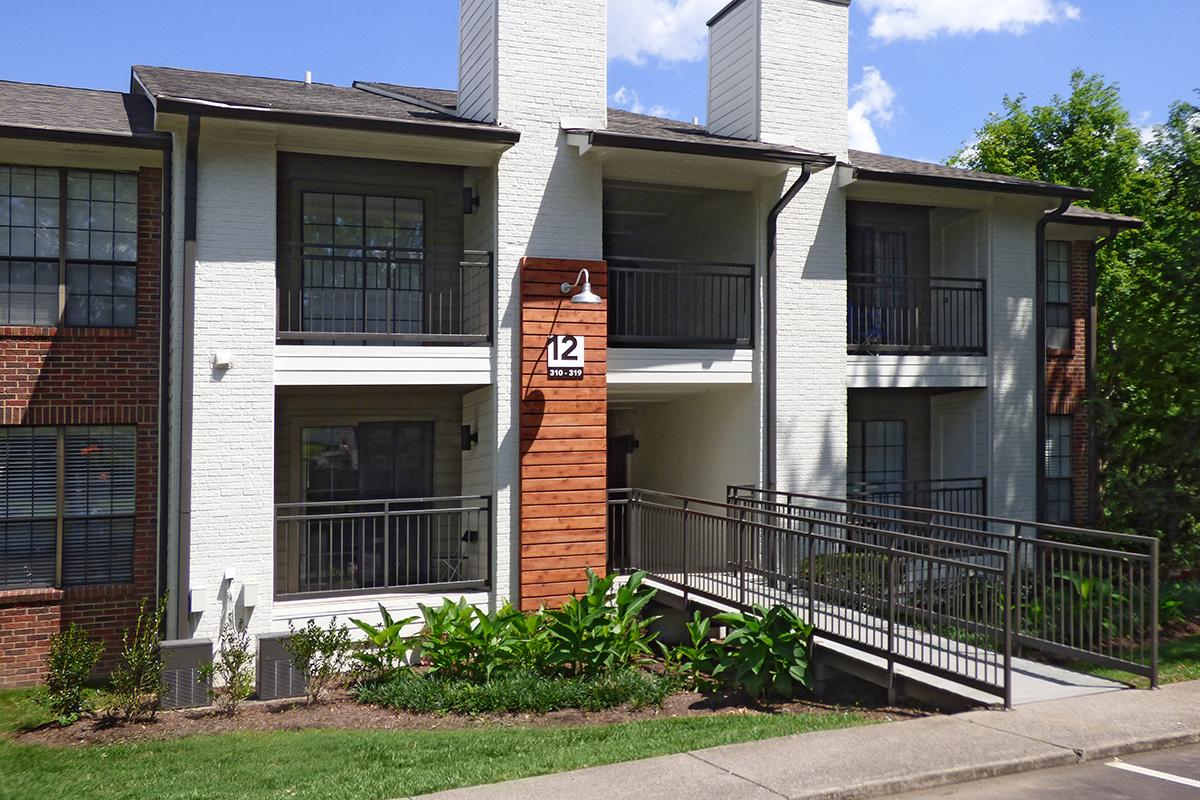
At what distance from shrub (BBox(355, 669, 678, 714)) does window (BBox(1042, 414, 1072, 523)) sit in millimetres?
9875

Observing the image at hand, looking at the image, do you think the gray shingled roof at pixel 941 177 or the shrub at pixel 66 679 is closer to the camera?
the shrub at pixel 66 679

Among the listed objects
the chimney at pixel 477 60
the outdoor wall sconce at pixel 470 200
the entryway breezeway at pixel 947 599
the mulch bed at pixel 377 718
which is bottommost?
the mulch bed at pixel 377 718

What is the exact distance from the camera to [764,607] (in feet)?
35.0

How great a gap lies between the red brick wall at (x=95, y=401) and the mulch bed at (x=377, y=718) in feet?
7.84

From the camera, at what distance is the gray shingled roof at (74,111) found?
37.0 feet

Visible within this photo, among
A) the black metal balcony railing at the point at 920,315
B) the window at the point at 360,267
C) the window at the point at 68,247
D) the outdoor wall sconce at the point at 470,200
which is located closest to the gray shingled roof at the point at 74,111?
the window at the point at 68,247

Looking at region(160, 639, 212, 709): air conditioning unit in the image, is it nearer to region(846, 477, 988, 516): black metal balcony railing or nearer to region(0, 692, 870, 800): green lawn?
region(0, 692, 870, 800): green lawn

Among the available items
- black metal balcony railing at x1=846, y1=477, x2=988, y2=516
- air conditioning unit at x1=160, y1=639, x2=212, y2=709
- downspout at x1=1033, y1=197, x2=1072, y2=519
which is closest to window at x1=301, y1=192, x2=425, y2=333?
air conditioning unit at x1=160, y1=639, x2=212, y2=709

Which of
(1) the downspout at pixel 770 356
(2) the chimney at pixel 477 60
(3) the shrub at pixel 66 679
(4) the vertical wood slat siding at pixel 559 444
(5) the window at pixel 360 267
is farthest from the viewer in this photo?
(1) the downspout at pixel 770 356

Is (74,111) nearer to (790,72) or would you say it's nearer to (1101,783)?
(790,72)

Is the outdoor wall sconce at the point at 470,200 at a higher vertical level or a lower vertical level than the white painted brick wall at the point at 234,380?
higher

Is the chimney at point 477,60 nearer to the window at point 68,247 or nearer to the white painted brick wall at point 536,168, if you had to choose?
the white painted brick wall at point 536,168

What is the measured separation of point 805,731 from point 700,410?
24.8 feet

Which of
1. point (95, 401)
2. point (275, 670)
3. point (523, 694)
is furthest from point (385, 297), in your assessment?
point (523, 694)
